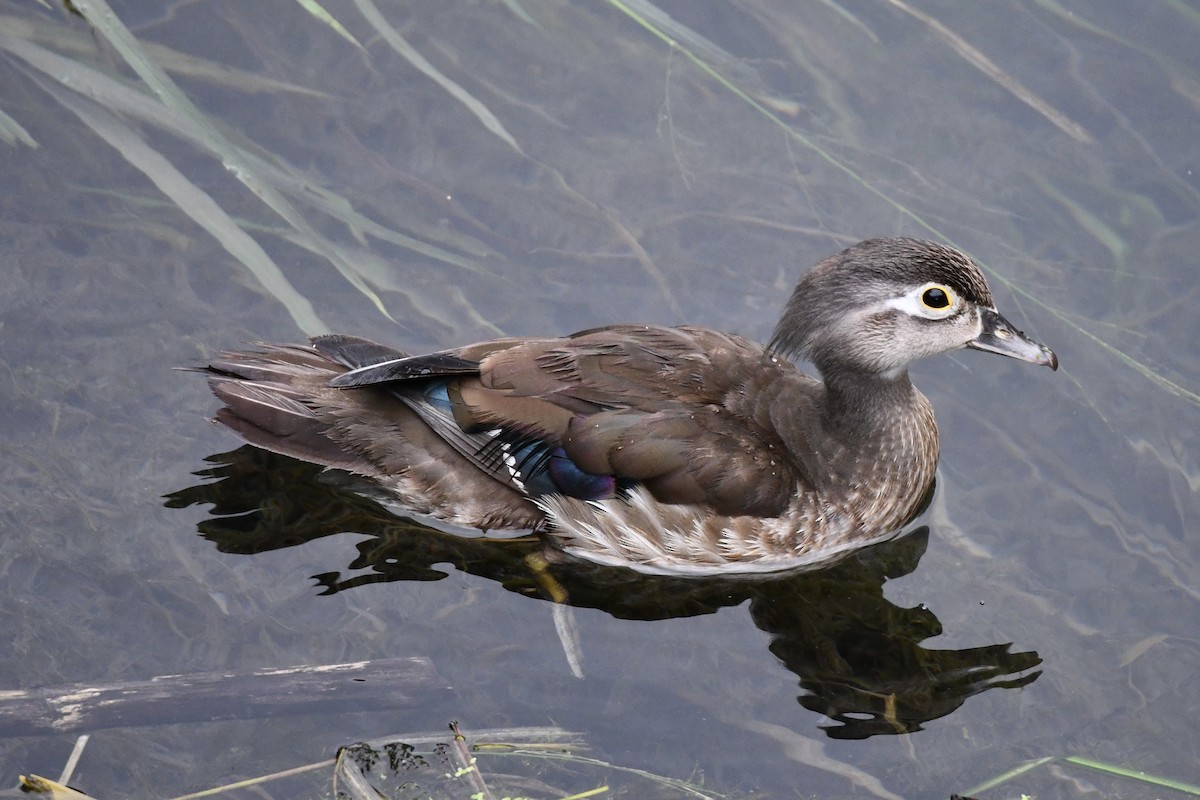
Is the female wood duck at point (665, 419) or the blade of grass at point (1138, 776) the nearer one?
the blade of grass at point (1138, 776)

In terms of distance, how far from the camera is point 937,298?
209 inches

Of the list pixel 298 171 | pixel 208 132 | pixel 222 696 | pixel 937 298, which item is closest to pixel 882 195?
pixel 937 298

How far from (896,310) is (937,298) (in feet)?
0.55

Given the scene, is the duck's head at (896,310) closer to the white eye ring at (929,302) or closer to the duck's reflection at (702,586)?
the white eye ring at (929,302)

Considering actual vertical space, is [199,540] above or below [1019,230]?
below

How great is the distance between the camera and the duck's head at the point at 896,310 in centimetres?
526

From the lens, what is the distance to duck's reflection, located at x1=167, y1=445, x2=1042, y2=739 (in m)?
5.27

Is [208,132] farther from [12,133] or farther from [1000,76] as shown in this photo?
[1000,76]

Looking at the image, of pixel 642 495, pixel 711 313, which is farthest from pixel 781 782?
pixel 711 313

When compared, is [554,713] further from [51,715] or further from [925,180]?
[925,180]

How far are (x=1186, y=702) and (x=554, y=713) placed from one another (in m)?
2.46

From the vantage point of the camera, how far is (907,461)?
569 cm

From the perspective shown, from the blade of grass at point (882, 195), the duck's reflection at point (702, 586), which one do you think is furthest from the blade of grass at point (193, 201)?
the blade of grass at point (882, 195)

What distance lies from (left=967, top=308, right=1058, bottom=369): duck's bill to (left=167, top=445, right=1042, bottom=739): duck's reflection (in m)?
0.95
